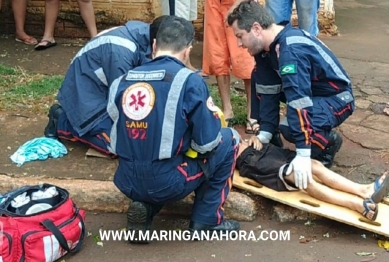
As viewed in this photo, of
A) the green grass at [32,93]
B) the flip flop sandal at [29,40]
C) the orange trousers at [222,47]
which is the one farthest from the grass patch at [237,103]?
the flip flop sandal at [29,40]

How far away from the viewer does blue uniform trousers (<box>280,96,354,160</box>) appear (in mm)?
4359

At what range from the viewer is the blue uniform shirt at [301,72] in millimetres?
4133

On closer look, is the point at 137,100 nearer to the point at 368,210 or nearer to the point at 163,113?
the point at 163,113

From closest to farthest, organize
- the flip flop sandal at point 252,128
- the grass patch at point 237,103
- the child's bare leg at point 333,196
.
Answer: the child's bare leg at point 333,196 → the flip flop sandal at point 252,128 → the grass patch at point 237,103

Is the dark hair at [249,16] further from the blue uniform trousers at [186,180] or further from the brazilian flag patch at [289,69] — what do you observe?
the blue uniform trousers at [186,180]

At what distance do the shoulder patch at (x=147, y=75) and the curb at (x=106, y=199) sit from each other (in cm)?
90

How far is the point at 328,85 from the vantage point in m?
4.42

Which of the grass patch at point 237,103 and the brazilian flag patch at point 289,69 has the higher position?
the brazilian flag patch at point 289,69

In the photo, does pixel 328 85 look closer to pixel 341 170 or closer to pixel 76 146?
pixel 341 170

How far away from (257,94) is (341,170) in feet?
2.53

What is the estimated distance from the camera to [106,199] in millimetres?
4348

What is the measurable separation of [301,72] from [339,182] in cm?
71

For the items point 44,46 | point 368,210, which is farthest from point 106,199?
point 44,46

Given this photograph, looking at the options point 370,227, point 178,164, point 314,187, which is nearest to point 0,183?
point 178,164
